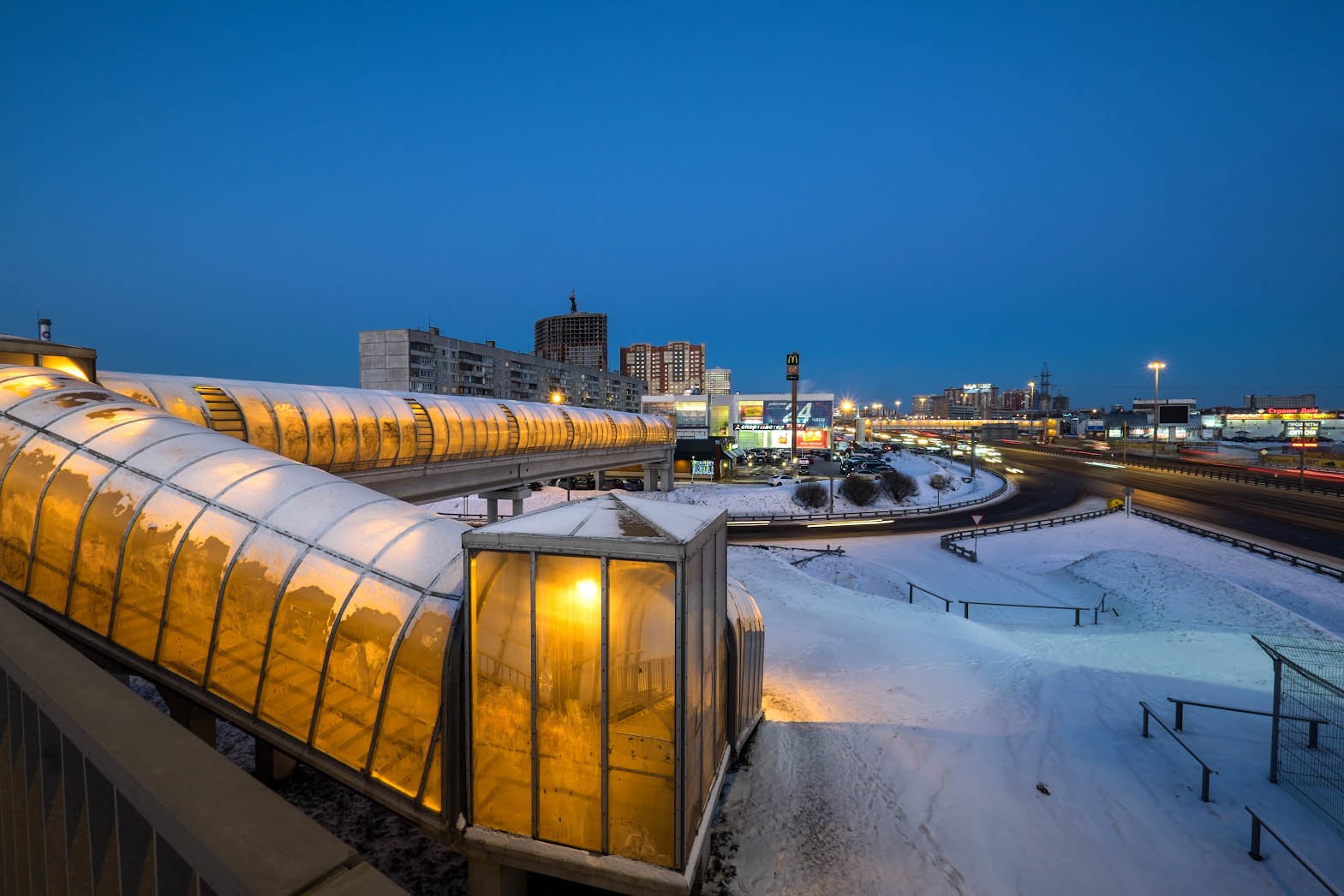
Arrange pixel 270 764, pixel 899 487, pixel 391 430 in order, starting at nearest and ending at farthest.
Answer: pixel 270 764
pixel 391 430
pixel 899 487

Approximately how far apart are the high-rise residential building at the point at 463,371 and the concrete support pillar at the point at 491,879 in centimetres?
5198

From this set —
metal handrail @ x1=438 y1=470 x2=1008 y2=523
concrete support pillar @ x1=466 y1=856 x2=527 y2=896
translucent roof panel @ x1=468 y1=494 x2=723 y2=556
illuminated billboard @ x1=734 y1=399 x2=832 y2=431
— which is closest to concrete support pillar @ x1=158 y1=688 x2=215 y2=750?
concrete support pillar @ x1=466 y1=856 x2=527 y2=896

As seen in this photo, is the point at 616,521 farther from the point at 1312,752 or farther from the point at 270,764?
the point at 1312,752

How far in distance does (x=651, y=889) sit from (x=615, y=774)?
1340mm

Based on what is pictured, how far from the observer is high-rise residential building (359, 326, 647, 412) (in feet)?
259

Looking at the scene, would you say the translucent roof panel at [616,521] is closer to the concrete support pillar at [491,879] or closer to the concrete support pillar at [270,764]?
the concrete support pillar at [491,879]

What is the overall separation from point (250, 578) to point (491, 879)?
5.13 meters

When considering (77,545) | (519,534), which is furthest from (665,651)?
(77,545)

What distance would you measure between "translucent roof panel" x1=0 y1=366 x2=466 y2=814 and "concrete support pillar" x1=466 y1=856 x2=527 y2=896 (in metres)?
0.98

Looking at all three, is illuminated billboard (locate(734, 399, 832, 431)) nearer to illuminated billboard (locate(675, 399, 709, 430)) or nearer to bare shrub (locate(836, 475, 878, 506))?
illuminated billboard (locate(675, 399, 709, 430))

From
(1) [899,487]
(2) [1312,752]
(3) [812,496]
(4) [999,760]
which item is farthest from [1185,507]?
(4) [999,760]

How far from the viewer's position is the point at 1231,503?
137 ft

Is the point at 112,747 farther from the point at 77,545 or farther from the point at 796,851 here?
the point at 77,545

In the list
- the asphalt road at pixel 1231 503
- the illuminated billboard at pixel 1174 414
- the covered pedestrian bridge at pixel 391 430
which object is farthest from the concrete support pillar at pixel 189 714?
the illuminated billboard at pixel 1174 414
